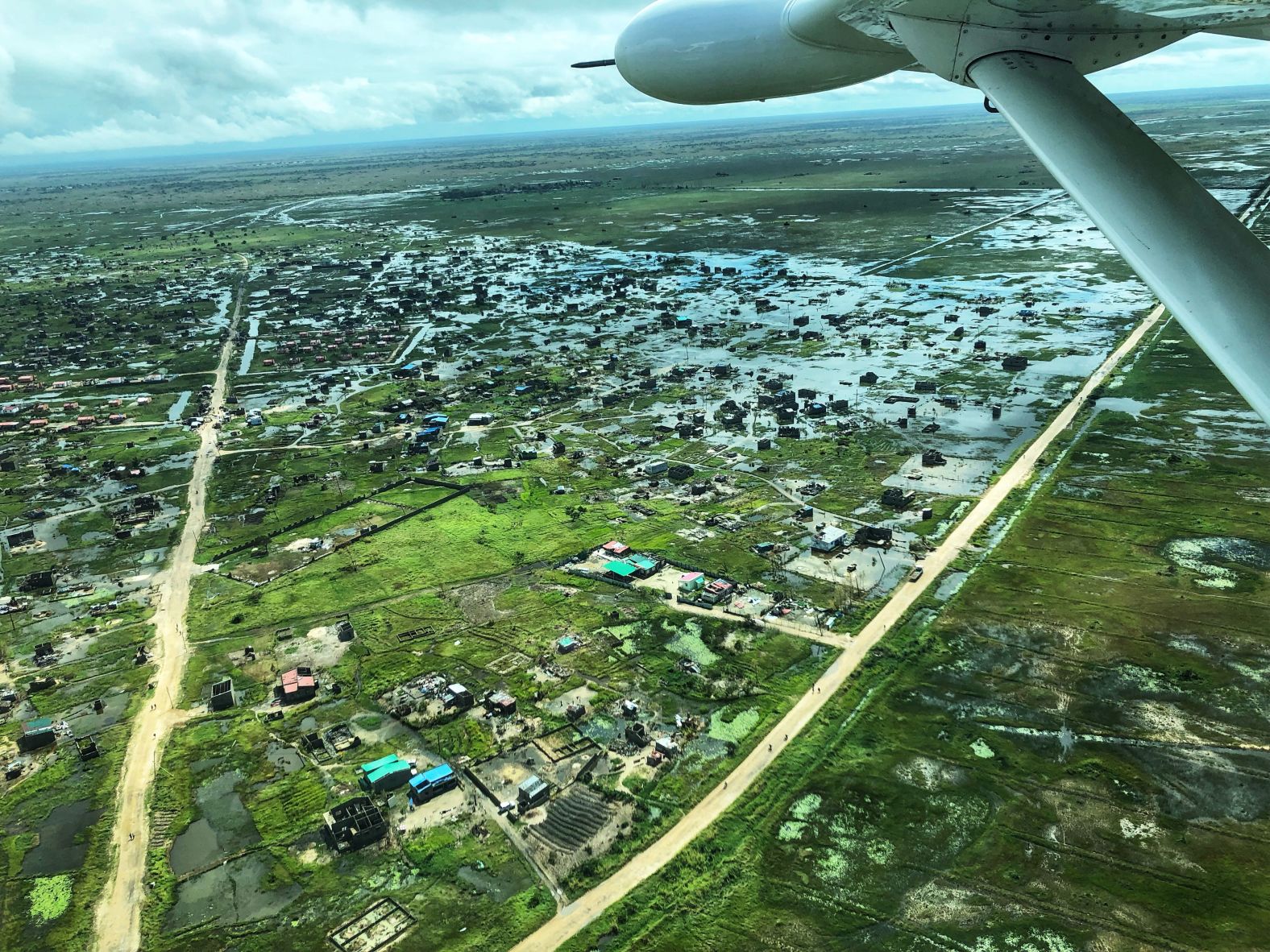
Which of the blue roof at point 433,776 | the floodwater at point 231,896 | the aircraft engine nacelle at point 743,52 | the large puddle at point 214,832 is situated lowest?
the floodwater at point 231,896

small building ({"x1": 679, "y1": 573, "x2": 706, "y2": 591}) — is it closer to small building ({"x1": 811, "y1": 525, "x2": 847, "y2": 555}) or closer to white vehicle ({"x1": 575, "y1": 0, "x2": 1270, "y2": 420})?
small building ({"x1": 811, "y1": 525, "x2": 847, "y2": 555})

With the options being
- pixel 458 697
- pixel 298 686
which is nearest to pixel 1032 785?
pixel 458 697

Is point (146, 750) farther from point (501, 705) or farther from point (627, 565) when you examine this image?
point (627, 565)

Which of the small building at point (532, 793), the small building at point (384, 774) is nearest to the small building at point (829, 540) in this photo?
the small building at point (532, 793)

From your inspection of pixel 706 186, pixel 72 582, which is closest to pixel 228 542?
pixel 72 582

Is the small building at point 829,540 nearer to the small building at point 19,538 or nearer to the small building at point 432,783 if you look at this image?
the small building at point 432,783

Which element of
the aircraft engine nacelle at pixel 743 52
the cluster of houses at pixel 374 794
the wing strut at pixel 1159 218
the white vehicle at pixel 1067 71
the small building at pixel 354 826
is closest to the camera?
the wing strut at pixel 1159 218
